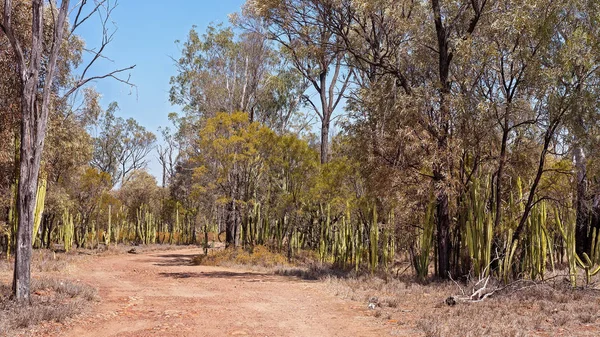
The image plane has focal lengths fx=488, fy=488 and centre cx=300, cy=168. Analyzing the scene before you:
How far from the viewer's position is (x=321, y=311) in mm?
9133

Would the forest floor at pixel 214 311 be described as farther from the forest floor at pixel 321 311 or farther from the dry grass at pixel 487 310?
the dry grass at pixel 487 310

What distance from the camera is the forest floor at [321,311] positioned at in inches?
281

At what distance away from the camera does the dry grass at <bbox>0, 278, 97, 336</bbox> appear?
6.88 metres

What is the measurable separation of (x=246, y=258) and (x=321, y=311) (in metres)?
11.5

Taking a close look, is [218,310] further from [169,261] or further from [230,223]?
[230,223]

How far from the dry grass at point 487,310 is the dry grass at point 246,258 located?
781 centimetres

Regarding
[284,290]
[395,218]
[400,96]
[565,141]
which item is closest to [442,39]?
[400,96]

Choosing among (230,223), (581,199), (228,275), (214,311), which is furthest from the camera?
(230,223)

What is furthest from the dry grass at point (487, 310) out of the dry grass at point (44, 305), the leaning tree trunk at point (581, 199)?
the dry grass at point (44, 305)

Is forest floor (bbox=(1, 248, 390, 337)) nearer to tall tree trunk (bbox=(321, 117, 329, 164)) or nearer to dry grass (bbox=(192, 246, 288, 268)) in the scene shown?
dry grass (bbox=(192, 246, 288, 268))

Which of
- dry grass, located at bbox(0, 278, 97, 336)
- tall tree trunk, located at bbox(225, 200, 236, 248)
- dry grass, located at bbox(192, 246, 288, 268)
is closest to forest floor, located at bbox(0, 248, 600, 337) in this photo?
dry grass, located at bbox(0, 278, 97, 336)

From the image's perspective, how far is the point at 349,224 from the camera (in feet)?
59.8

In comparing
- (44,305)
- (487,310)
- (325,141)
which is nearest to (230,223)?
(325,141)

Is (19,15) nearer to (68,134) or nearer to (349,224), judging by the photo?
(68,134)
